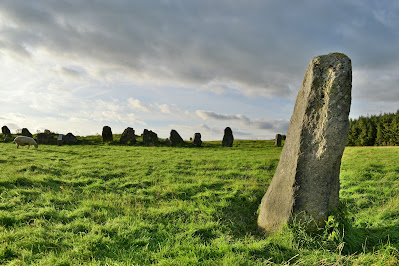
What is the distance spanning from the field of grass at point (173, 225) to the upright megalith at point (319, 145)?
42 cm

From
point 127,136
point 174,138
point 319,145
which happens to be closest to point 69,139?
point 127,136

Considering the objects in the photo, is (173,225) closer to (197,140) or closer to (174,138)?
(174,138)

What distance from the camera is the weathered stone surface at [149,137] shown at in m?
32.0

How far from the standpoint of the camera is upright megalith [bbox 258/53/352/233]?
19.2 feet

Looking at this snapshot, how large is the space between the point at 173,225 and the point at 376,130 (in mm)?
59548

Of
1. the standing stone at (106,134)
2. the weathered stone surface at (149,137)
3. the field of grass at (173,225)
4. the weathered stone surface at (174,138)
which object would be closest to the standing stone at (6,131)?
the standing stone at (106,134)

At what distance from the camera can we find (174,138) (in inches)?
1257

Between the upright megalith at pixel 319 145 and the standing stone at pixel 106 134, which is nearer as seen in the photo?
the upright megalith at pixel 319 145

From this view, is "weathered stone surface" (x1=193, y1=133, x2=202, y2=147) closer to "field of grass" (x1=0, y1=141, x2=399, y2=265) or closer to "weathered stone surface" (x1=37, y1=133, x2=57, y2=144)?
"weathered stone surface" (x1=37, y1=133, x2=57, y2=144)

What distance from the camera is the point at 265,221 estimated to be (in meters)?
6.55

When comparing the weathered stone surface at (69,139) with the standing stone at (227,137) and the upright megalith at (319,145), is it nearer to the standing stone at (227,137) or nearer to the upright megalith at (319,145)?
the standing stone at (227,137)

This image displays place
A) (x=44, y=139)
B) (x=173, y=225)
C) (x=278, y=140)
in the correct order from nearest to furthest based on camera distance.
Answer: (x=173, y=225) < (x=44, y=139) < (x=278, y=140)

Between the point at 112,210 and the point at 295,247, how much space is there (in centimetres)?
535

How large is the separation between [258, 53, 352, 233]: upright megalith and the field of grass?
42cm
